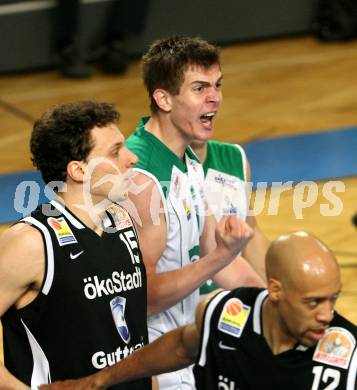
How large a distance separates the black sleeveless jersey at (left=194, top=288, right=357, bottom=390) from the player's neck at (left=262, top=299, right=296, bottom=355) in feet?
0.05

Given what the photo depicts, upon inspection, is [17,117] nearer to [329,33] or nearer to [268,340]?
[329,33]

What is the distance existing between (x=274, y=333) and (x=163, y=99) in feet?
5.58

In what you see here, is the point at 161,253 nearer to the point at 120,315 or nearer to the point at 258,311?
the point at 120,315

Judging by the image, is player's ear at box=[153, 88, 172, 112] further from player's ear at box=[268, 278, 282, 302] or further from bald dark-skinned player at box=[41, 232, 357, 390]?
player's ear at box=[268, 278, 282, 302]

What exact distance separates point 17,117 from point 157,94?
5.86 m

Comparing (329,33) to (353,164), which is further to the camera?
(329,33)

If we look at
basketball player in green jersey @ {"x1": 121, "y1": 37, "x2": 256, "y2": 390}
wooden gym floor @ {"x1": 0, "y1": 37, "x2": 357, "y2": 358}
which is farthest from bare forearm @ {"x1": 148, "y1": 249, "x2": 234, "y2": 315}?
wooden gym floor @ {"x1": 0, "y1": 37, "x2": 357, "y2": 358}

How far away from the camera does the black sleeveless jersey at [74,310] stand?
3896mm

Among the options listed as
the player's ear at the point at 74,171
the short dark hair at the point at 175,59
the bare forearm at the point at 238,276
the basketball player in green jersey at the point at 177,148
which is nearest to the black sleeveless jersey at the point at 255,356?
the player's ear at the point at 74,171

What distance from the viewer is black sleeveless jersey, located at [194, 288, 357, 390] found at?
3354 mm

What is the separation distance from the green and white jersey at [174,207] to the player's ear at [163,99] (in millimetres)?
132

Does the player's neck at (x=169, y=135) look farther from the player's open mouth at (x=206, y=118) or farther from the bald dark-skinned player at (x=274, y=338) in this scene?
the bald dark-skinned player at (x=274, y=338)

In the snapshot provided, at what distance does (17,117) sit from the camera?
10.6 m

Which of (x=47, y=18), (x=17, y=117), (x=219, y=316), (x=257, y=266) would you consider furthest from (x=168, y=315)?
(x=47, y=18)
